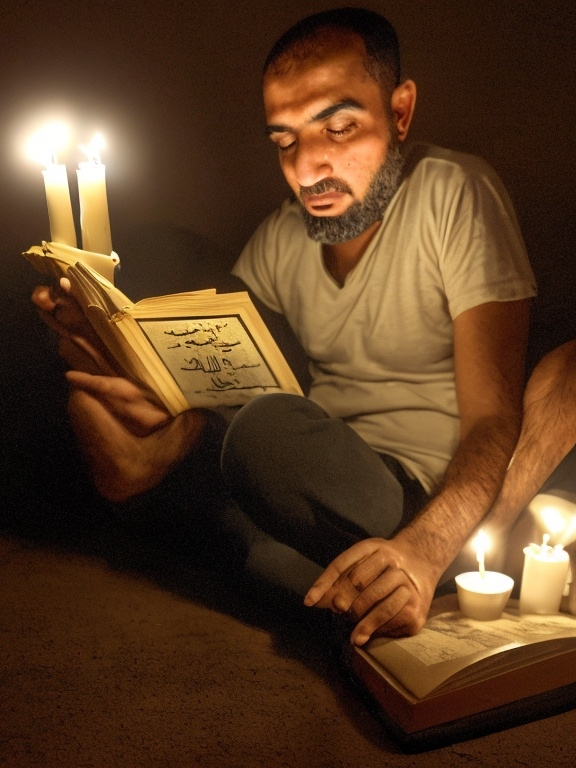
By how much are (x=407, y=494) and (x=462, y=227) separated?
1.62ft

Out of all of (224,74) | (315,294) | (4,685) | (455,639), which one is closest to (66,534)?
(4,685)

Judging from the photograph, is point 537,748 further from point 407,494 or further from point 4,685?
point 4,685

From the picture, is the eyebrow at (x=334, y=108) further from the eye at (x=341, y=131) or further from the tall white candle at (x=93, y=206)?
the tall white candle at (x=93, y=206)

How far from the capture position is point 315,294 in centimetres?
171

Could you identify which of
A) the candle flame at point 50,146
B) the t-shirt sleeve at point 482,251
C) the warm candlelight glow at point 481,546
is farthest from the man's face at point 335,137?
the warm candlelight glow at point 481,546

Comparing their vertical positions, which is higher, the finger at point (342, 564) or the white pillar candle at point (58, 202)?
the white pillar candle at point (58, 202)

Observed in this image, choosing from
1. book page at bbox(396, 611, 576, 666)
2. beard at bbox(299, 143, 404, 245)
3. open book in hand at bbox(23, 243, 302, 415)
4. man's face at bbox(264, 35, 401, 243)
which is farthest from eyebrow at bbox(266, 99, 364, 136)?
book page at bbox(396, 611, 576, 666)

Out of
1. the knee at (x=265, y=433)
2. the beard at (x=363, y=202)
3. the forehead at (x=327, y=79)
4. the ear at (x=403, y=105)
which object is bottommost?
the knee at (x=265, y=433)

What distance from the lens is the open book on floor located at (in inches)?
45.0

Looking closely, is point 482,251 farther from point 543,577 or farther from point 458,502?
point 543,577

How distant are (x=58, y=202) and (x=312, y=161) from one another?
1.52 feet

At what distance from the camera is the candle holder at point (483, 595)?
134 cm

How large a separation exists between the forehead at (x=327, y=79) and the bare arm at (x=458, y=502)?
1.50ft

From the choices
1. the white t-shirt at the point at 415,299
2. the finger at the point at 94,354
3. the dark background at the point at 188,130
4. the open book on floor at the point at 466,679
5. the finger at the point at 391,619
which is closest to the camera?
the open book on floor at the point at 466,679
